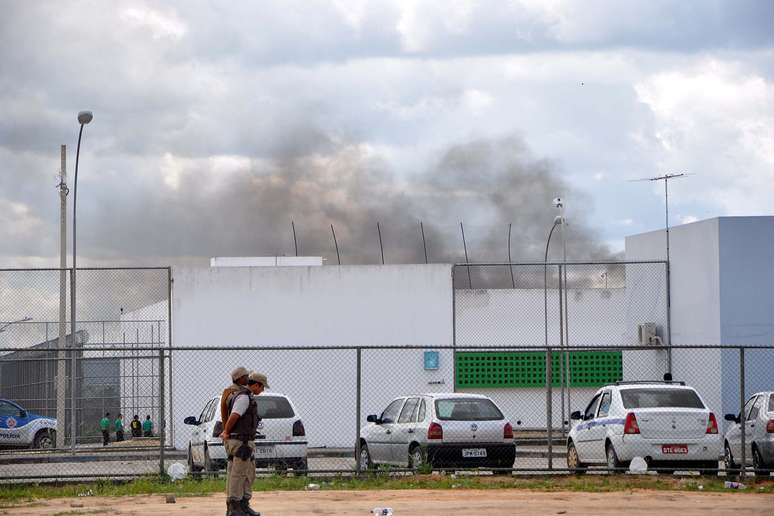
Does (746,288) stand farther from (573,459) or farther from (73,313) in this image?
(73,313)

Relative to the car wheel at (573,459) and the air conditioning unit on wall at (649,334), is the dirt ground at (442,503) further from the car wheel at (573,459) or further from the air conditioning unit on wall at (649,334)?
the air conditioning unit on wall at (649,334)

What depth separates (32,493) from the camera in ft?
59.3

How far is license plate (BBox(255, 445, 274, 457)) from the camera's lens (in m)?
20.1

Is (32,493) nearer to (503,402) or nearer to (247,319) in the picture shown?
(247,319)

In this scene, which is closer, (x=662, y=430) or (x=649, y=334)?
(x=662, y=430)

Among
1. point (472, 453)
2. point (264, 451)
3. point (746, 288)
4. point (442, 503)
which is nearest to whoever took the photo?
point (442, 503)

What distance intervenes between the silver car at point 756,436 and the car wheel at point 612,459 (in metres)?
1.87

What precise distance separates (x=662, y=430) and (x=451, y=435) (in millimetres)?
3215

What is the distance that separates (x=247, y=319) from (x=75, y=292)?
16.1 ft

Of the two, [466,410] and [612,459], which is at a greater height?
[466,410]

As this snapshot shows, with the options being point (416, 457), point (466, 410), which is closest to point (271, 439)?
point (416, 457)

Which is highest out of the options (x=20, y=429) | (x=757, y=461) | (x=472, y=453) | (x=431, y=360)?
(x=431, y=360)

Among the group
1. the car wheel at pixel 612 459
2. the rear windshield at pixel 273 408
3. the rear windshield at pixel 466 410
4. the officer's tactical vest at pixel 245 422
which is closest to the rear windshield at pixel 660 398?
the car wheel at pixel 612 459

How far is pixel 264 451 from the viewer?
20141mm
